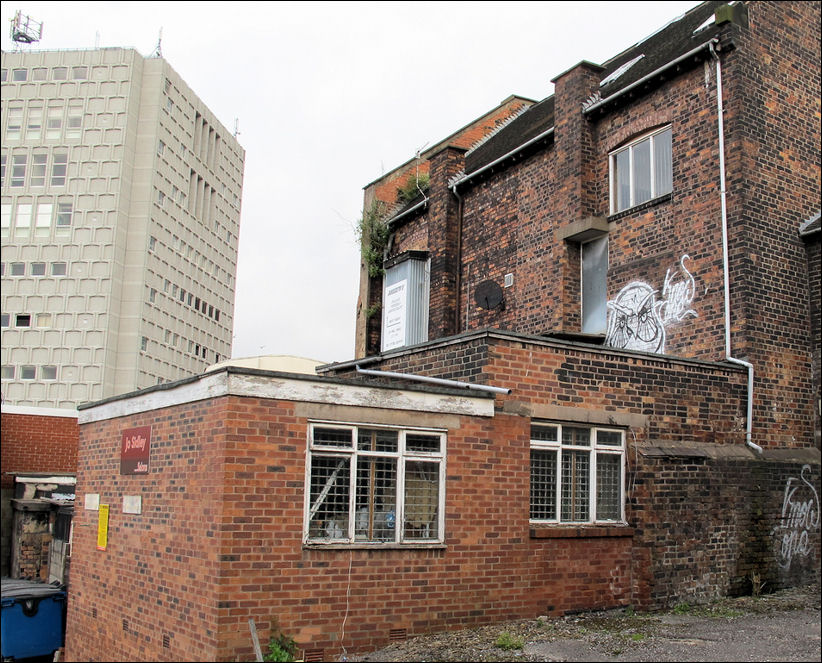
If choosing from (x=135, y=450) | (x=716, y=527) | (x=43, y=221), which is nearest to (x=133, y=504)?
(x=135, y=450)

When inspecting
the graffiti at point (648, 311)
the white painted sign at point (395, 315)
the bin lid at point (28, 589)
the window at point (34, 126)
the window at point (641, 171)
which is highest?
the window at point (34, 126)

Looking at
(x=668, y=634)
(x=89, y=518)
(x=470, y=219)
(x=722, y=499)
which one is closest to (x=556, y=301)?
(x=470, y=219)

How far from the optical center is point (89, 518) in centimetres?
1164

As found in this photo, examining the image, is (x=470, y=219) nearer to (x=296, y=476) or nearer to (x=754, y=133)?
(x=754, y=133)

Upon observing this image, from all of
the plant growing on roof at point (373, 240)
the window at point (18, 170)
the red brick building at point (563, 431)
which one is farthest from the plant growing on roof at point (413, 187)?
the window at point (18, 170)

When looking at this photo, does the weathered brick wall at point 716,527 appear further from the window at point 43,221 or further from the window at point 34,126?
the window at point 34,126

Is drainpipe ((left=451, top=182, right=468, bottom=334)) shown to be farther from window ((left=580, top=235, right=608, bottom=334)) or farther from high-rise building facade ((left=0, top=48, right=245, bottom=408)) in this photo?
high-rise building facade ((left=0, top=48, right=245, bottom=408))

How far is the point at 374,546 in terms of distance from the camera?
30.7ft

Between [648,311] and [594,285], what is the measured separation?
1726mm

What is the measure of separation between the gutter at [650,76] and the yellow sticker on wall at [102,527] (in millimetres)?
11432

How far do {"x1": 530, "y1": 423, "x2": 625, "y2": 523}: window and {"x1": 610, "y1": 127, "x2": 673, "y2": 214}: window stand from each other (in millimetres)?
5606

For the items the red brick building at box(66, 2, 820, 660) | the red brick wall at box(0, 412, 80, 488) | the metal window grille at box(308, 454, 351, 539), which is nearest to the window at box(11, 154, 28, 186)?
the red brick wall at box(0, 412, 80, 488)

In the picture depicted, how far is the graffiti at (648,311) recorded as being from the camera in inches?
552

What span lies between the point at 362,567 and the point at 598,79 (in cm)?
1184
